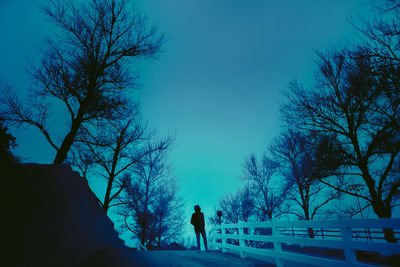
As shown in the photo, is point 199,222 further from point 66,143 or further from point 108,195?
point 108,195

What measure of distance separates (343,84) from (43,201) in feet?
47.6

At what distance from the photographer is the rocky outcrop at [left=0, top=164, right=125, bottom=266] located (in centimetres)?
393

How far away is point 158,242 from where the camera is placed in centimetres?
2981

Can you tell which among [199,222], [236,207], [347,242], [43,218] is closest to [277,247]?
[347,242]

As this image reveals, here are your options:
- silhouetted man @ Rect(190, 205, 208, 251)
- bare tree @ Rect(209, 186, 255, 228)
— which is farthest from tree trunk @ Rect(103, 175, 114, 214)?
bare tree @ Rect(209, 186, 255, 228)

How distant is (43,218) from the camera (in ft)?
15.5

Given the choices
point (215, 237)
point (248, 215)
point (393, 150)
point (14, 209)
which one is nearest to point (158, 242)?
point (248, 215)

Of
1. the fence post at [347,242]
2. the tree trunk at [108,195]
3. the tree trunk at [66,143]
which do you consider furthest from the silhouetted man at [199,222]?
the tree trunk at [108,195]

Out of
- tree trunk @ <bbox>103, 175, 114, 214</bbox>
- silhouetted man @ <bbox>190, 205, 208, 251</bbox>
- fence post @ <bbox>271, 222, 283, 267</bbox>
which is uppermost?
tree trunk @ <bbox>103, 175, 114, 214</bbox>

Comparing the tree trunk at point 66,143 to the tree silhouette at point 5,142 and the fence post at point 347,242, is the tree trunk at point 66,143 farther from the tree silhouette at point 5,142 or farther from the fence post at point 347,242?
the fence post at point 347,242

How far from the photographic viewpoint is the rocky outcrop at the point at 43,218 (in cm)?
393

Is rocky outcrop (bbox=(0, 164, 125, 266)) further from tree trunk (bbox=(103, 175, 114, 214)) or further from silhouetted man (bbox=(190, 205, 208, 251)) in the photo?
tree trunk (bbox=(103, 175, 114, 214))

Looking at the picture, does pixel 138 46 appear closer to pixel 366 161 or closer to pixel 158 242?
pixel 366 161

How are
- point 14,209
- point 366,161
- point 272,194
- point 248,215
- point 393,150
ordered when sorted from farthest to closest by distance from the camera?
point 248,215 → point 272,194 → point 366,161 → point 393,150 → point 14,209
